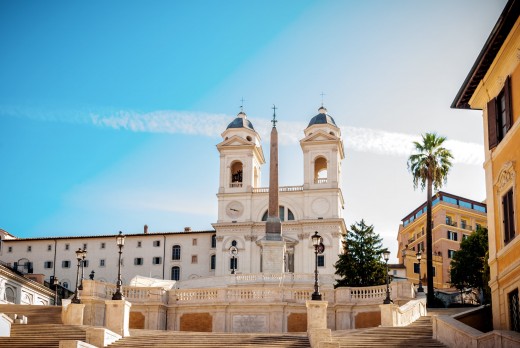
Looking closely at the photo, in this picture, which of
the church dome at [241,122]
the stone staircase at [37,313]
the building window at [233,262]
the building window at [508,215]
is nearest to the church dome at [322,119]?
the church dome at [241,122]

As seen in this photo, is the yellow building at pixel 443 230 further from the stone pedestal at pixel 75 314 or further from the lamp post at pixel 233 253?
the stone pedestal at pixel 75 314

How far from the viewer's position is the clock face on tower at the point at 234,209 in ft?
314

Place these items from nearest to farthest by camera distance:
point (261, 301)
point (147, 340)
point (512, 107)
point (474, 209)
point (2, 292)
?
point (512, 107), point (147, 340), point (261, 301), point (2, 292), point (474, 209)

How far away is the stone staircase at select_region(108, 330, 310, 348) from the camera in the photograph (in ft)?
102

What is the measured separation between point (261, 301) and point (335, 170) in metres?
53.4

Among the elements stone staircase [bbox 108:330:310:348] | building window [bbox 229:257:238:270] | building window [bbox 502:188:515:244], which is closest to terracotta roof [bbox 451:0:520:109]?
building window [bbox 502:188:515:244]

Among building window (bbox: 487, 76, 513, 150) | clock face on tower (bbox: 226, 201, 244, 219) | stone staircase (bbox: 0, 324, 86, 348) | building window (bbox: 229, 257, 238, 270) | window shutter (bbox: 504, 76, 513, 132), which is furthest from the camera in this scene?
clock face on tower (bbox: 226, 201, 244, 219)

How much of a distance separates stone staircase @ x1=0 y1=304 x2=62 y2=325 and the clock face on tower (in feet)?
167

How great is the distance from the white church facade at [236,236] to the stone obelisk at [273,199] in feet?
39.8

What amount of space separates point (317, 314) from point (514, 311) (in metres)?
9.21

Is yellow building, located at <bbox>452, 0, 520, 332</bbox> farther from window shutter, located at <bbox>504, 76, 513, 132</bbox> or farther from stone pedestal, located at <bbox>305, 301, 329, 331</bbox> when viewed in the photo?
stone pedestal, located at <bbox>305, 301, 329, 331</bbox>

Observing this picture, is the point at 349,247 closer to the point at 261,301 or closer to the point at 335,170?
the point at 261,301

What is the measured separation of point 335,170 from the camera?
314 ft

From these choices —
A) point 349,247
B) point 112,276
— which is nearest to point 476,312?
point 349,247
